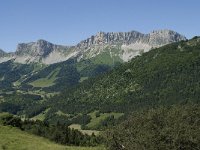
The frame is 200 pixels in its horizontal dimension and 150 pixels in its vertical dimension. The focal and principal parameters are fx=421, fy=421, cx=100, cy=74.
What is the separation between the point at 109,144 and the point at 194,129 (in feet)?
73.4

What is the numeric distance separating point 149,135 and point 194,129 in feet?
29.2

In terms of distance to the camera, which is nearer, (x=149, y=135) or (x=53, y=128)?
(x=149, y=135)

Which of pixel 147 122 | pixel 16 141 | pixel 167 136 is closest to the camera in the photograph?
pixel 167 136

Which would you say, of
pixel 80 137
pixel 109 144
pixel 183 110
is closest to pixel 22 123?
pixel 80 137

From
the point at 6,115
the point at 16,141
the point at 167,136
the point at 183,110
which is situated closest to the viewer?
the point at 167,136

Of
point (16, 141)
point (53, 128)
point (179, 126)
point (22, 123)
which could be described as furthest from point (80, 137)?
point (179, 126)

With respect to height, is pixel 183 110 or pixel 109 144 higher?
pixel 183 110

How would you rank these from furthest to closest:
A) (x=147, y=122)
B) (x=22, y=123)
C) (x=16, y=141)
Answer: (x=22, y=123), (x=16, y=141), (x=147, y=122)

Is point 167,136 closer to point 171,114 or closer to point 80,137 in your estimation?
point 171,114

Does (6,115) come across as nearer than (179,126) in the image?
No

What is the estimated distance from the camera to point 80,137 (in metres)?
160

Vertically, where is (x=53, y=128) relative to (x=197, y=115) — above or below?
below

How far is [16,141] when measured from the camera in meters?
103

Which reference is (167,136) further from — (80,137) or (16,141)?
(80,137)
